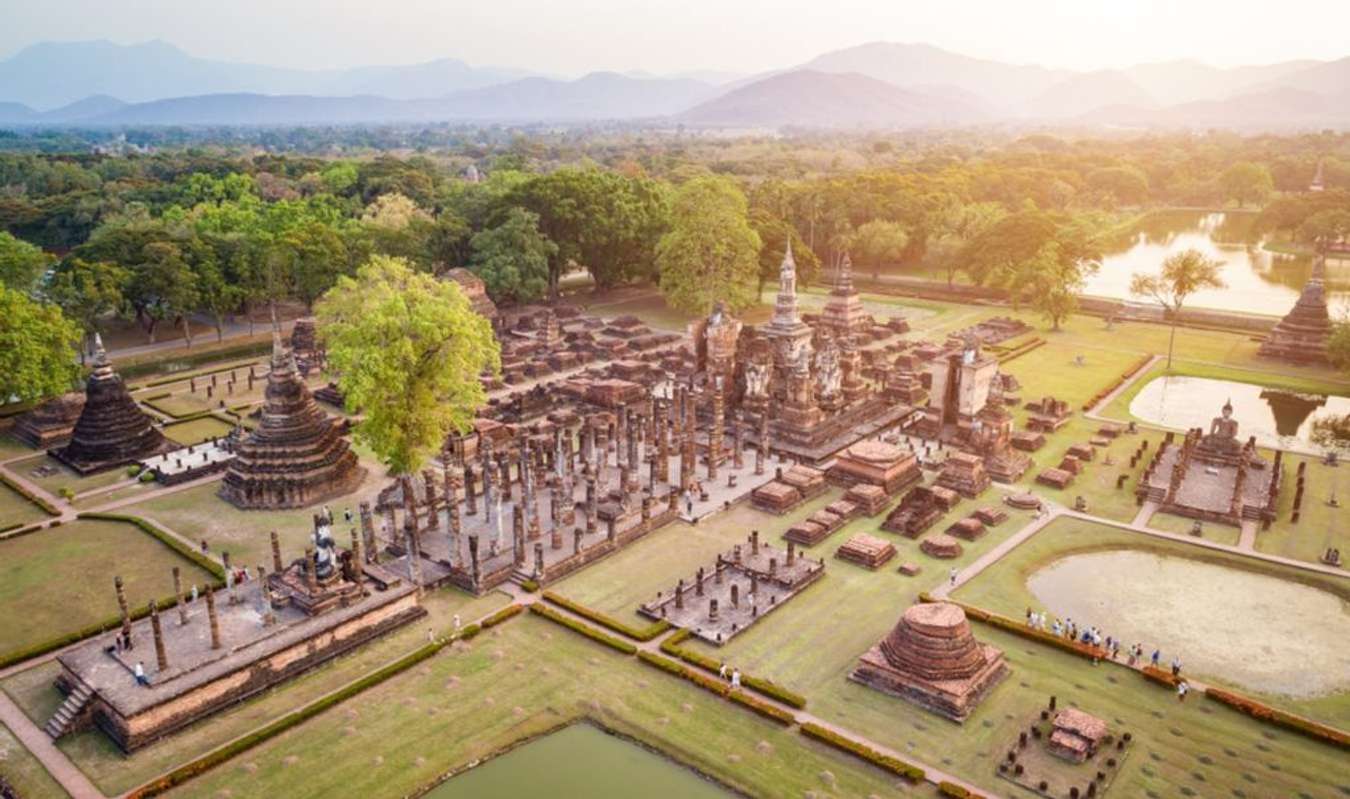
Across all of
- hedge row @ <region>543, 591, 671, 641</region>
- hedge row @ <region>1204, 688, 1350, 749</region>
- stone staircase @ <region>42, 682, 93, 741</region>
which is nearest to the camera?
hedge row @ <region>1204, 688, 1350, 749</region>

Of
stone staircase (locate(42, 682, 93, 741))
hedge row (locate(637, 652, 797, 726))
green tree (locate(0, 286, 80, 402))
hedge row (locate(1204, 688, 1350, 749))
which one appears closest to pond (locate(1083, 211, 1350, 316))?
hedge row (locate(1204, 688, 1350, 749))

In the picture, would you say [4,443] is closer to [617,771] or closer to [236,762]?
[236,762]

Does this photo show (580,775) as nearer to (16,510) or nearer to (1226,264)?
(16,510)

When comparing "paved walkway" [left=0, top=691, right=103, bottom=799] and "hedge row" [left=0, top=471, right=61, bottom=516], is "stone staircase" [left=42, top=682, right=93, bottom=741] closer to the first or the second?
"paved walkway" [left=0, top=691, right=103, bottom=799]

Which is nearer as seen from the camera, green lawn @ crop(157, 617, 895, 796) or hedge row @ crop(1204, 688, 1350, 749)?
green lawn @ crop(157, 617, 895, 796)

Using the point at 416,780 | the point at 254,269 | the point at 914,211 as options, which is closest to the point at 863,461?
the point at 416,780
